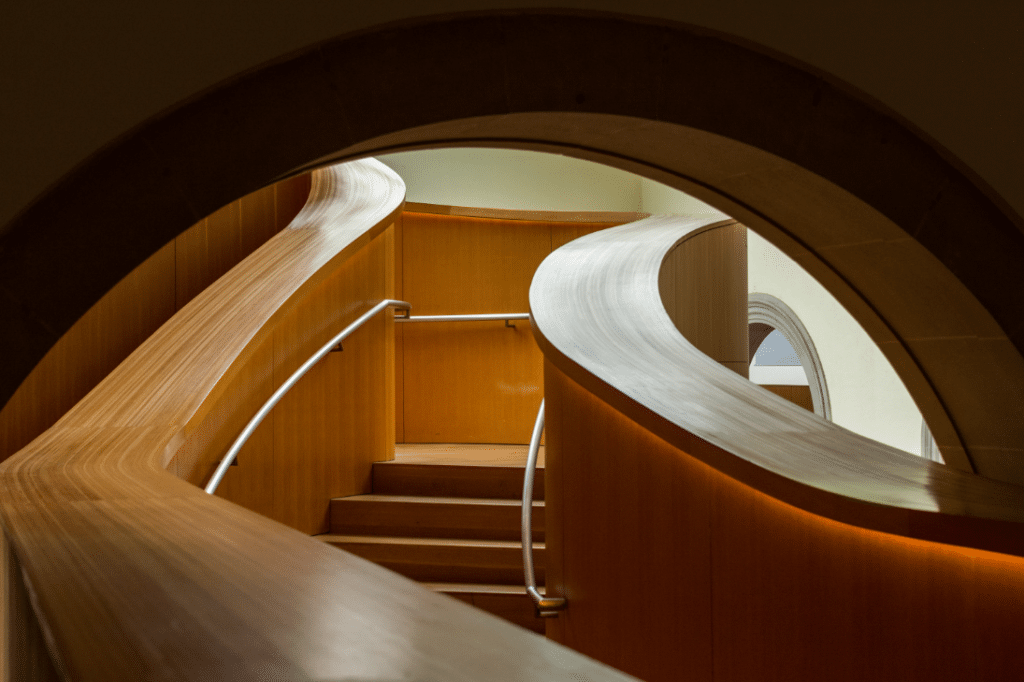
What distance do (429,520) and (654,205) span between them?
21.7 ft

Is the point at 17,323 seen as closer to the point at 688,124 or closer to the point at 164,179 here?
the point at 164,179

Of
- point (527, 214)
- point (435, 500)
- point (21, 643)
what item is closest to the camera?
point (21, 643)

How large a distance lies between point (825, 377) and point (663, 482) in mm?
7683

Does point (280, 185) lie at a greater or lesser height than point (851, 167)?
greater

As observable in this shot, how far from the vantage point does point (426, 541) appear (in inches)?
167

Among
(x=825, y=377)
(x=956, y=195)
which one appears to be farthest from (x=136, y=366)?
(x=825, y=377)

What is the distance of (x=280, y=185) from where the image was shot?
5723mm

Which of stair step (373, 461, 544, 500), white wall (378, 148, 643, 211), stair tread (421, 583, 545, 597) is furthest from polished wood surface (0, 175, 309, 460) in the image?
white wall (378, 148, 643, 211)

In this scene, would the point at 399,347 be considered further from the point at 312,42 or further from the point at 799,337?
the point at 799,337

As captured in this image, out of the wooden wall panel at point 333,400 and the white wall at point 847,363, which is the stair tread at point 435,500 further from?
the white wall at point 847,363

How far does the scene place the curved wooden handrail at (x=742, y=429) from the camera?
189 cm

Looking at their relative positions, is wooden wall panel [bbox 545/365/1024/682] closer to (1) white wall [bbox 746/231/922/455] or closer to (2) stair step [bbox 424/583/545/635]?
(2) stair step [bbox 424/583/545/635]

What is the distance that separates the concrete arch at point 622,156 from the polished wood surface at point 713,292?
6.55ft

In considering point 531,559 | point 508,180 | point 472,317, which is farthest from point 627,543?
point 508,180
